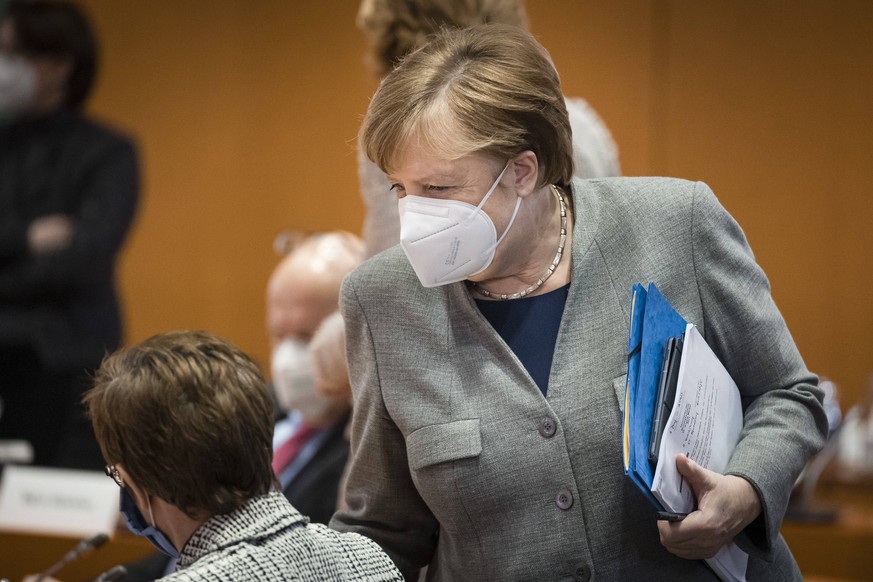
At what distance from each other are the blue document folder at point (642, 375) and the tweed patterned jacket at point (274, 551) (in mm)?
438

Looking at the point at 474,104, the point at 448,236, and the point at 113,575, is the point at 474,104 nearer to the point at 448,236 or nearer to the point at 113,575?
the point at 448,236

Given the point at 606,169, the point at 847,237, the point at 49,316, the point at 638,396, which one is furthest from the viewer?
the point at 49,316

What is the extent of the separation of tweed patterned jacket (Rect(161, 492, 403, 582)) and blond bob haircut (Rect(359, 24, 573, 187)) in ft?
Answer: 1.78

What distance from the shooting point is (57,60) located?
20.7ft

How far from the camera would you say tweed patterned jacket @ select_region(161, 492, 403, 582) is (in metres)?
1.52

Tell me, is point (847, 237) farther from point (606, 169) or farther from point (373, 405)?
point (373, 405)

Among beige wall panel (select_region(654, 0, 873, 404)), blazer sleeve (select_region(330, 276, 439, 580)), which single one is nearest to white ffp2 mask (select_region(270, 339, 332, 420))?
blazer sleeve (select_region(330, 276, 439, 580))

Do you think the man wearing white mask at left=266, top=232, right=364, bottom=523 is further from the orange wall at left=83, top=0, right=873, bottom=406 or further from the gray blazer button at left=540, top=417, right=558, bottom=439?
the orange wall at left=83, top=0, right=873, bottom=406

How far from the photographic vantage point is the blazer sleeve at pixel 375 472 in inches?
69.7

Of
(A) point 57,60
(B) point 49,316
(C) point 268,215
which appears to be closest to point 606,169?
(C) point 268,215

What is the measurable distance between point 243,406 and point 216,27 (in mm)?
4784

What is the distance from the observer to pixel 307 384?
10.6ft

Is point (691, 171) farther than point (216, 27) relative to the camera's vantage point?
No

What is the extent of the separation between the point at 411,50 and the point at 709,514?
1.20m
